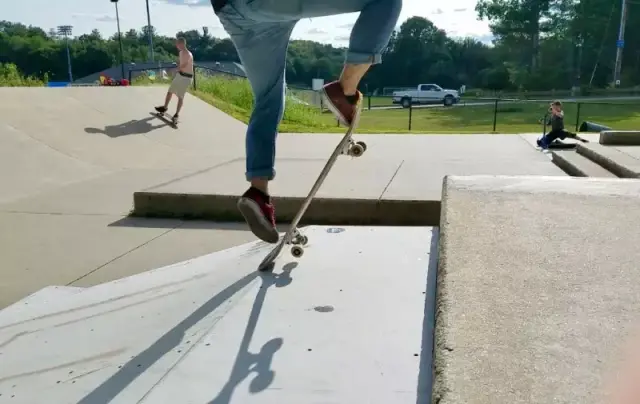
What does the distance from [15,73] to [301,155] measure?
1413cm

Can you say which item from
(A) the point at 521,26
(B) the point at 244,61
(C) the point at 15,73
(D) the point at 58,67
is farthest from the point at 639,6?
(D) the point at 58,67

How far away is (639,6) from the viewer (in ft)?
166

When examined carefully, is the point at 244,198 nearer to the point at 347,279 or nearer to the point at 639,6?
the point at 347,279

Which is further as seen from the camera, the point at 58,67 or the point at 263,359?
the point at 58,67

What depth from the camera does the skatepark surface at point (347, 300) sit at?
4.88 feet

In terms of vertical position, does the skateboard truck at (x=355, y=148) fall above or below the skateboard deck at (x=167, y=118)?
above

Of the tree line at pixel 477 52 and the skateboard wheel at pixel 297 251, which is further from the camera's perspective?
the tree line at pixel 477 52

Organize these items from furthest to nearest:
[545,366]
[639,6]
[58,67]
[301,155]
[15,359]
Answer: [58,67]
[639,6]
[301,155]
[15,359]
[545,366]

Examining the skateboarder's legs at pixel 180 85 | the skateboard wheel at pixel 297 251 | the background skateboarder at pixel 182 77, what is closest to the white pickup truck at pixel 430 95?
the background skateboarder at pixel 182 77

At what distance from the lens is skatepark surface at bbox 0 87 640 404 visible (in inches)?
58.6

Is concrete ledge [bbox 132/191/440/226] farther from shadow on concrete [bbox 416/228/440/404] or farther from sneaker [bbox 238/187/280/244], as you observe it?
sneaker [bbox 238/187/280/244]

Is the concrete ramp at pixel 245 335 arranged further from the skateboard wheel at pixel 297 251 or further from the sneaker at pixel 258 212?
the sneaker at pixel 258 212

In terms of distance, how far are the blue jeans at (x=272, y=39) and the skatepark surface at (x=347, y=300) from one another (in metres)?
0.64

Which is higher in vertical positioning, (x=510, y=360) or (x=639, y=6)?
(x=639, y=6)
